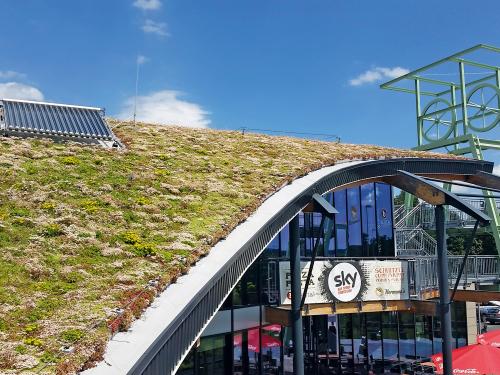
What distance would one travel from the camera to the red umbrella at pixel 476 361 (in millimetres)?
19844

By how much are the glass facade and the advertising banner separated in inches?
47.4

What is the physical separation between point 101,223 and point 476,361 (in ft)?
51.8

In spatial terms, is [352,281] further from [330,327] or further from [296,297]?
[296,297]

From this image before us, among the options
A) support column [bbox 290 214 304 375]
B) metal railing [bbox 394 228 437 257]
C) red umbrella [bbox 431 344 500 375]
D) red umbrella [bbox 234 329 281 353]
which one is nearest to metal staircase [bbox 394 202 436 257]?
metal railing [bbox 394 228 437 257]

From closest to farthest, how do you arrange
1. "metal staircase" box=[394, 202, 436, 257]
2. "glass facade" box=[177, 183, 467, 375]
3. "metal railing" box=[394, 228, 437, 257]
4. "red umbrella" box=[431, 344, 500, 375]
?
"red umbrella" box=[431, 344, 500, 375]
"glass facade" box=[177, 183, 467, 375]
"metal railing" box=[394, 228, 437, 257]
"metal staircase" box=[394, 202, 436, 257]

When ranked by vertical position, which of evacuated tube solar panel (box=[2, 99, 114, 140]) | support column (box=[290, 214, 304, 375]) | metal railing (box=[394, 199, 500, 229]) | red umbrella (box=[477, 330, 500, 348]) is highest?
evacuated tube solar panel (box=[2, 99, 114, 140])

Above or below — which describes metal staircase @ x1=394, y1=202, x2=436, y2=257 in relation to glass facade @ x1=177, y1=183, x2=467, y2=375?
above

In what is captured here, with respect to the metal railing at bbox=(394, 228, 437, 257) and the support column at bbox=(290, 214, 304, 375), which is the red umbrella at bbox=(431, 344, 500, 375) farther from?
the metal railing at bbox=(394, 228, 437, 257)

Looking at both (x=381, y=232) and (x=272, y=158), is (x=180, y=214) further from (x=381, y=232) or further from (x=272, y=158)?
(x=381, y=232)

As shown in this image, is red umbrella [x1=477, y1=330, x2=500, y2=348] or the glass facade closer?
the glass facade

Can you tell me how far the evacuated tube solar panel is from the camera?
70.7 ft

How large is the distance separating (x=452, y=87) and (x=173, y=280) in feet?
164

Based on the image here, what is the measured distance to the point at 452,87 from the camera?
53812mm

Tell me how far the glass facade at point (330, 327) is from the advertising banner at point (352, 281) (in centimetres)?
120
